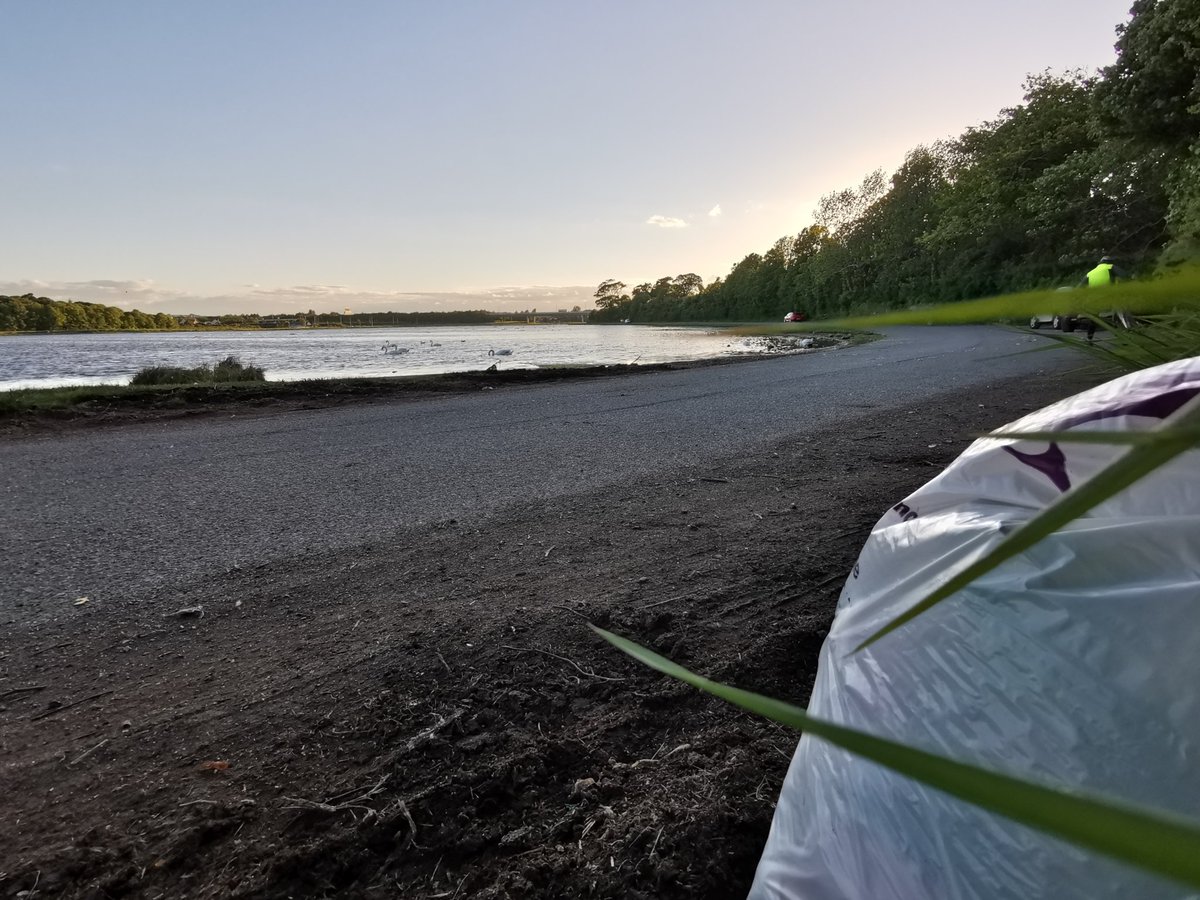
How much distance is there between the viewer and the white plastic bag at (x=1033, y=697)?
2.66ft

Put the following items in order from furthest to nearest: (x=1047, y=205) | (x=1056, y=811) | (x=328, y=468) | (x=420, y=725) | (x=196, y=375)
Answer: (x=196, y=375), (x=1047, y=205), (x=328, y=468), (x=420, y=725), (x=1056, y=811)

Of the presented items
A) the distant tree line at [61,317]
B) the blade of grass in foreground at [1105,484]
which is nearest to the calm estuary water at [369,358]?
the blade of grass in foreground at [1105,484]

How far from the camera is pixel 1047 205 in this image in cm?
652

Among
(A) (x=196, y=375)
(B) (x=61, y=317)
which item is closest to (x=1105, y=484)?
(A) (x=196, y=375)

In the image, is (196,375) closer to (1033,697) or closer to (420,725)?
(420,725)

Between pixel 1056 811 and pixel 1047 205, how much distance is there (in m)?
7.99

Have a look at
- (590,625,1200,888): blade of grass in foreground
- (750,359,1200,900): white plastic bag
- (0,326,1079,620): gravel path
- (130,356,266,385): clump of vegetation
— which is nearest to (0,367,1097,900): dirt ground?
(750,359,1200,900): white plastic bag

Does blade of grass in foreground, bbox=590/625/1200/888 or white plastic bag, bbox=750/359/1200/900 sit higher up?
blade of grass in foreground, bbox=590/625/1200/888

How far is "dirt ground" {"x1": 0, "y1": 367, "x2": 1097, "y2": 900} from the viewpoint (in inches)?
48.9

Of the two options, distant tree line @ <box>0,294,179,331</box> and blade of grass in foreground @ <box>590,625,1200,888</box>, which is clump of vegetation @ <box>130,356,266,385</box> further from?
distant tree line @ <box>0,294,179,331</box>

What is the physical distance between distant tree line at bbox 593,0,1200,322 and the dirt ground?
99 centimetres

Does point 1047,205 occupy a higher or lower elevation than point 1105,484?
higher

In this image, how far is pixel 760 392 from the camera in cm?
916

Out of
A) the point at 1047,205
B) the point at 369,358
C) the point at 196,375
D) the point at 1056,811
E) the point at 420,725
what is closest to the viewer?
the point at 1056,811
